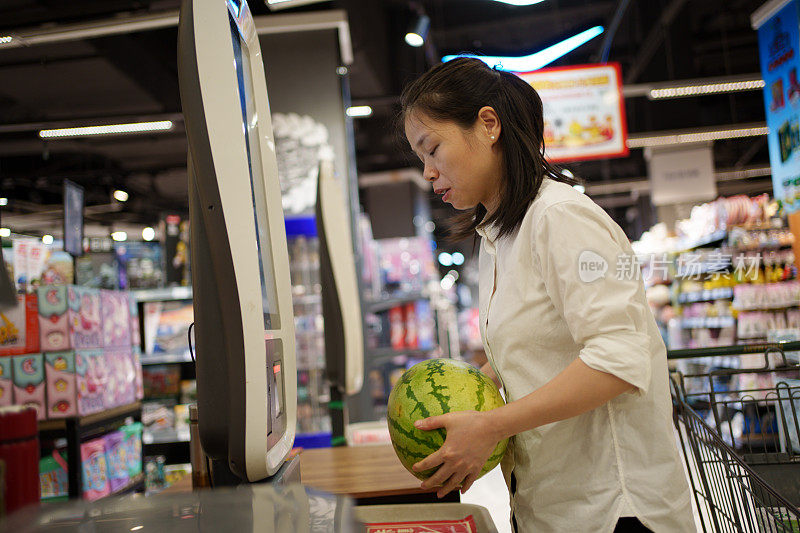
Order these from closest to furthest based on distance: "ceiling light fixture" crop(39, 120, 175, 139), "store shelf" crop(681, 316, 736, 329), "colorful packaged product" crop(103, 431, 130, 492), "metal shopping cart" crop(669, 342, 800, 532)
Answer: "metal shopping cart" crop(669, 342, 800, 532), "colorful packaged product" crop(103, 431, 130, 492), "store shelf" crop(681, 316, 736, 329), "ceiling light fixture" crop(39, 120, 175, 139)

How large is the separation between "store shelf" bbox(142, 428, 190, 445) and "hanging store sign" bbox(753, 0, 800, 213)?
231 inches

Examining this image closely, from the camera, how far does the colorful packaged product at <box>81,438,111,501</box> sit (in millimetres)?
3594

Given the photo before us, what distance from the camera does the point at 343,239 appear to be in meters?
3.34

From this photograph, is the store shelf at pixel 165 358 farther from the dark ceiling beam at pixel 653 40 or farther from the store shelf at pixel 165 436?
the dark ceiling beam at pixel 653 40

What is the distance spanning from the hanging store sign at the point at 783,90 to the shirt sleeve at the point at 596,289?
553cm

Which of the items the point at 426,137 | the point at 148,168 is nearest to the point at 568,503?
the point at 426,137

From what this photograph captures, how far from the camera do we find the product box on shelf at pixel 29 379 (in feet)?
11.5

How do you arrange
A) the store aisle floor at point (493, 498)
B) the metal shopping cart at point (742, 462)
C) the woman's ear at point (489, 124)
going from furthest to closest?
the store aisle floor at point (493, 498) → the metal shopping cart at point (742, 462) → the woman's ear at point (489, 124)

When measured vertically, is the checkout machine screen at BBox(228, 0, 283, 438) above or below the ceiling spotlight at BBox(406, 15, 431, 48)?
below

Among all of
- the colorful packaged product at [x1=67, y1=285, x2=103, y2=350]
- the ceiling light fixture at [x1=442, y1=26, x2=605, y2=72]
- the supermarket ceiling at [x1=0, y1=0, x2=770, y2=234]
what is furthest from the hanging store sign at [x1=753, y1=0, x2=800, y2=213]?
the colorful packaged product at [x1=67, y1=285, x2=103, y2=350]

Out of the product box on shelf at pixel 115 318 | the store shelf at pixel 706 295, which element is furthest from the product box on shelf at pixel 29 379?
the store shelf at pixel 706 295

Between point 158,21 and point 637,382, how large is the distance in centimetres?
630

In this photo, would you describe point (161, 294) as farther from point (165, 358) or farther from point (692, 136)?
point (692, 136)

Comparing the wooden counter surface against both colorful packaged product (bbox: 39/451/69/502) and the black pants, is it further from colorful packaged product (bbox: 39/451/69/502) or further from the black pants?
colorful packaged product (bbox: 39/451/69/502)
